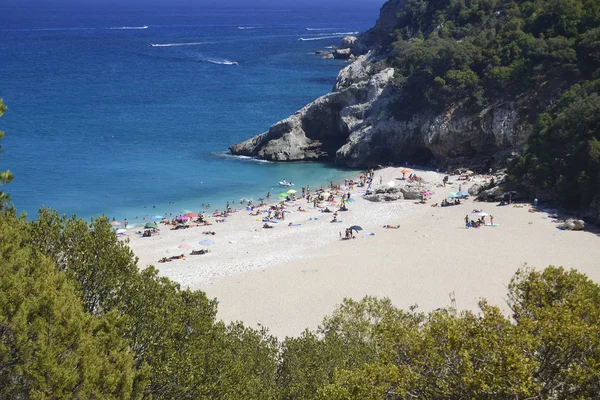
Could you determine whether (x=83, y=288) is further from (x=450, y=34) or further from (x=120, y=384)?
(x=450, y=34)

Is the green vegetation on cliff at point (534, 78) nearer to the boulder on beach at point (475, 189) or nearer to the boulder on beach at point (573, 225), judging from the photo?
the boulder on beach at point (573, 225)

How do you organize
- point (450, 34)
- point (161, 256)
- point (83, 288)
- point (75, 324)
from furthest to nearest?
1. point (450, 34)
2. point (161, 256)
3. point (83, 288)
4. point (75, 324)

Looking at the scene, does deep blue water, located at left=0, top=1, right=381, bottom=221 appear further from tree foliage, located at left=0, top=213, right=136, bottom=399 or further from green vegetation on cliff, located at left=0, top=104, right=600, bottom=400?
tree foliage, located at left=0, top=213, right=136, bottom=399

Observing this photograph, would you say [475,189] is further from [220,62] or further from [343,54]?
[343,54]

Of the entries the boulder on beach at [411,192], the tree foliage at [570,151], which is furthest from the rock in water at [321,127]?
the tree foliage at [570,151]

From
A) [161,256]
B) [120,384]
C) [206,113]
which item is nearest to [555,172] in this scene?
[161,256]
